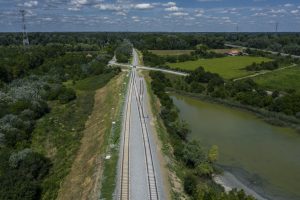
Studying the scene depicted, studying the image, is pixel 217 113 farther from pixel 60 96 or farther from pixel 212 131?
pixel 60 96

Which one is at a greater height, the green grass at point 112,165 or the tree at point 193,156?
the green grass at point 112,165

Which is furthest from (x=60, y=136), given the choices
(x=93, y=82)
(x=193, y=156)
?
(x=93, y=82)

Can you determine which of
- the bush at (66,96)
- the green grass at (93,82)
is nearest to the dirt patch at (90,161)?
the bush at (66,96)

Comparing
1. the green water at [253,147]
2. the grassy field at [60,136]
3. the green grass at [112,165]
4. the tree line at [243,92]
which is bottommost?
the green water at [253,147]

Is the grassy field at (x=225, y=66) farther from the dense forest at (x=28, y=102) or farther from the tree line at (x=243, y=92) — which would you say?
the dense forest at (x=28, y=102)

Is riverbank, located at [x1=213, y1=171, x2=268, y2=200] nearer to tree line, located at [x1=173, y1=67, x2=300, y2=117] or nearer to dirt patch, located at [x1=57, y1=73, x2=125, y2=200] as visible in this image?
dirt patch, located at [x1=57, y1=73, x2=125, y2=200]

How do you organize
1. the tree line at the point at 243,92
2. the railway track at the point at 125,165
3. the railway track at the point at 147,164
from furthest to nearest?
1. the tree line at the point at 243,92
2. the railway track at the point at 147,164
3. the railway track at the point at 125,165

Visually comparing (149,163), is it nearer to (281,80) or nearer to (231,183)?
(231,183)

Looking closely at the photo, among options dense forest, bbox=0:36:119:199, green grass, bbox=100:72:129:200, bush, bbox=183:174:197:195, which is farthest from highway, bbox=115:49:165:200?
dense forest, bbox=0:36:119:199
